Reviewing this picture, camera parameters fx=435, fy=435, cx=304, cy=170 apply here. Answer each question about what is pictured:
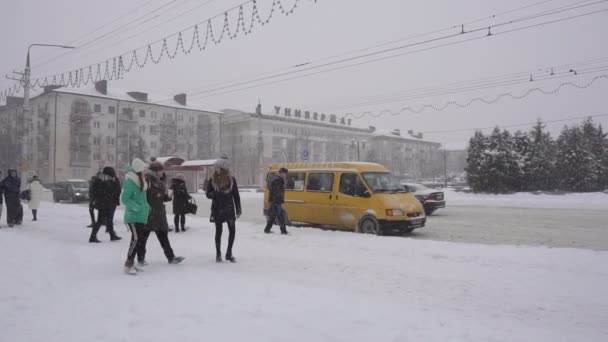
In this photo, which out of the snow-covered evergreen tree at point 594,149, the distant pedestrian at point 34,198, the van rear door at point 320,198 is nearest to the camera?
the van rear door at point 320,198

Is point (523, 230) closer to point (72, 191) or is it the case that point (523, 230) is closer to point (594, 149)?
point (72, 191)

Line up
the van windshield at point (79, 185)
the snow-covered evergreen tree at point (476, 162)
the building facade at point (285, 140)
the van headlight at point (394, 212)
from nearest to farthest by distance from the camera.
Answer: the van headlight at point (394, 212), the van windshield at point (79, 185), the snow-covered evergreen tree at point (476, 162), the building facade at point (285, 140)

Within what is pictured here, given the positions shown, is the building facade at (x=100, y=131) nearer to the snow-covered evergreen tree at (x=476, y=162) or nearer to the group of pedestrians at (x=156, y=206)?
the snow-covered evergreen tree at (x=476, y=162)

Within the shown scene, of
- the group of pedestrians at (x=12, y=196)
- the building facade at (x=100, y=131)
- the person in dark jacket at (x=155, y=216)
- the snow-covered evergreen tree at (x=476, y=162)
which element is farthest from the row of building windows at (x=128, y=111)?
the person in dark jacket at (x=155, y=216)

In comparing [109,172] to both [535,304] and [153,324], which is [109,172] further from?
[535,304]

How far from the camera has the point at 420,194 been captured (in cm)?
1955

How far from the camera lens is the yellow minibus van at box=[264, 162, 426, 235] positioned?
11.6 metres

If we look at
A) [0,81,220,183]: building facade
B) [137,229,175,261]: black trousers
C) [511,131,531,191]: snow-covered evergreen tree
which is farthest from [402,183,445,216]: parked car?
[0,81,220,183]: building facade

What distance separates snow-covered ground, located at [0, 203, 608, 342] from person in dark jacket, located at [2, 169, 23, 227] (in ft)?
15.1

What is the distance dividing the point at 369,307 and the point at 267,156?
80.4m

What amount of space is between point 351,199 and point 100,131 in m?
68.0

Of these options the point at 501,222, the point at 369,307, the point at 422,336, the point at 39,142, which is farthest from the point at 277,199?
the point at 39,142

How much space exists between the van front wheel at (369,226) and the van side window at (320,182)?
152cm

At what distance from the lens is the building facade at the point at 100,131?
65812 mm
